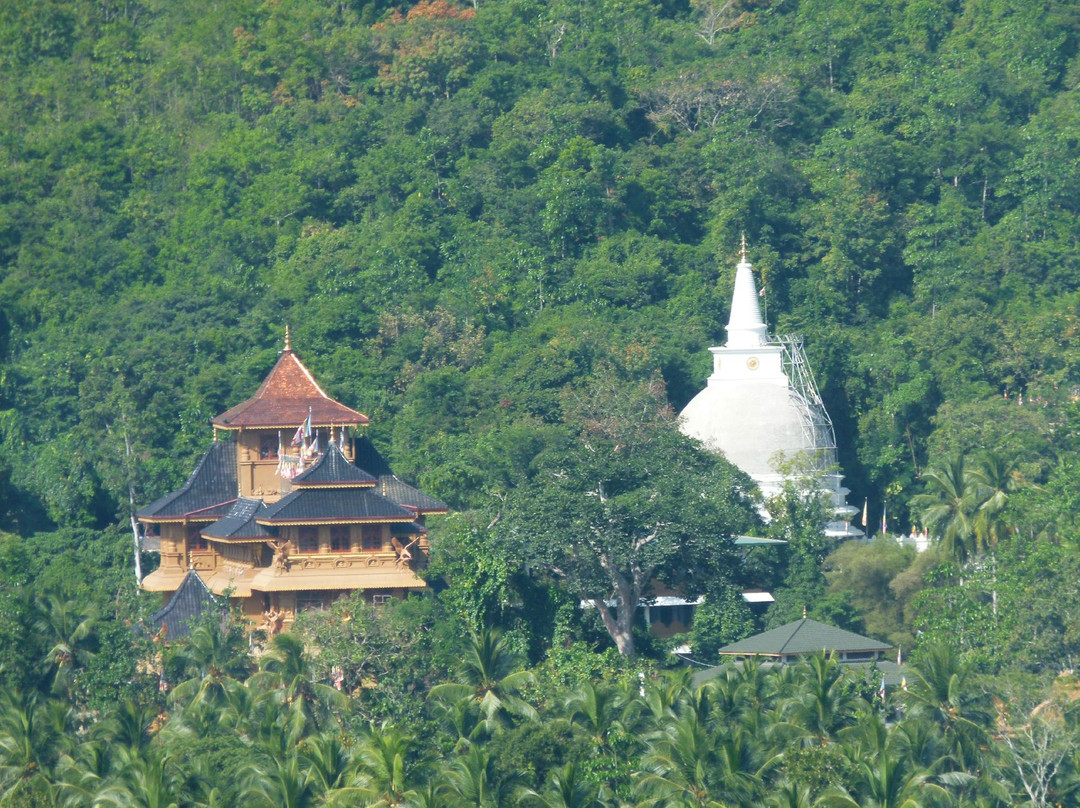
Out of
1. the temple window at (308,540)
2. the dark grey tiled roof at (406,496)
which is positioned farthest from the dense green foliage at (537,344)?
the temple window at (308,540)

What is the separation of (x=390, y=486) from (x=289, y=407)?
335 centimetres

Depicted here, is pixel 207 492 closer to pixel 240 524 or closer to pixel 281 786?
pixel 240 524

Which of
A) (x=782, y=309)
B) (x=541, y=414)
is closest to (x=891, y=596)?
(x=541, y=414)

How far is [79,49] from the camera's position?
96312mm

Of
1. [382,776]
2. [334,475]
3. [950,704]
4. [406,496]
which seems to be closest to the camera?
[382,776]

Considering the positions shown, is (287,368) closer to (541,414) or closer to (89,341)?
(541,414)

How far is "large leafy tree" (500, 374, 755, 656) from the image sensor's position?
55656mm

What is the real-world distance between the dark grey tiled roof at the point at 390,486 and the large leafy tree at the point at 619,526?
258 cm

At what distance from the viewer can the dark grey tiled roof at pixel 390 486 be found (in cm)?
5975

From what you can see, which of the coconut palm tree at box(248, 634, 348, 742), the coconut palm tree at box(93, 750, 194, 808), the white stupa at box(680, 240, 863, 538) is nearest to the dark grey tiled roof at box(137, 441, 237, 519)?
the coconut palm tree at box(248, 634, 348, 742)

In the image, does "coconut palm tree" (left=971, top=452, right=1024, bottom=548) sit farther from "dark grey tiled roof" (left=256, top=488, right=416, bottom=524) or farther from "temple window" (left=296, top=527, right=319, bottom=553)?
"temple window" (left=296, top=527, right=319, bottom=553)

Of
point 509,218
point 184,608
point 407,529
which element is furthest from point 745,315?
point 184,608

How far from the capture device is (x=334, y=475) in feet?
187

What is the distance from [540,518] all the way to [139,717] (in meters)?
12.6
